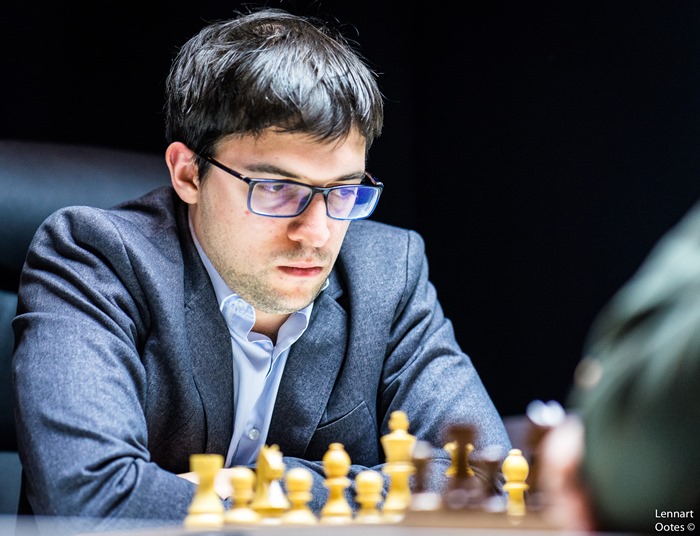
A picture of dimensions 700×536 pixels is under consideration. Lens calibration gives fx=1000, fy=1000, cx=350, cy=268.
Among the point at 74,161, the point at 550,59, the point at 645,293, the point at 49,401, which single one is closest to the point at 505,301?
the point at 550,59

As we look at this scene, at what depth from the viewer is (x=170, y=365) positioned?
200 cm

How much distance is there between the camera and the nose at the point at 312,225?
2.00 metres

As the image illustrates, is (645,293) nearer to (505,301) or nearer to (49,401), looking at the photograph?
(49,401)

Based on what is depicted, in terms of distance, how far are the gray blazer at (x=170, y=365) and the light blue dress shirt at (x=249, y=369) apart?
3 cm

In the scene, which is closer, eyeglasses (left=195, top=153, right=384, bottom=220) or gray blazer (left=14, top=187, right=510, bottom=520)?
gray blazer (left=14, top=187, right=510, bottom=520)

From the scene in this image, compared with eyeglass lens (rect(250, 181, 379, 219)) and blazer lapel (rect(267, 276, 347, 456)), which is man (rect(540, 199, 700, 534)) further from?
blazer lapel (rect(267, 276, 347, 456))

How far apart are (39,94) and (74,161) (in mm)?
513

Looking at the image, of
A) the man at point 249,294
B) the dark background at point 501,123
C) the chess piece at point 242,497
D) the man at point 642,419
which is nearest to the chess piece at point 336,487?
the chess piece at point 242,497

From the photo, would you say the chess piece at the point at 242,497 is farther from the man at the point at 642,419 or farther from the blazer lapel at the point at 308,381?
the blazer lapel at the point at 308,381

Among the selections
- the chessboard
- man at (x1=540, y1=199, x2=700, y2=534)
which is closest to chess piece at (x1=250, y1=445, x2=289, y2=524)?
the chessboard

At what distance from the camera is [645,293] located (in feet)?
2.78

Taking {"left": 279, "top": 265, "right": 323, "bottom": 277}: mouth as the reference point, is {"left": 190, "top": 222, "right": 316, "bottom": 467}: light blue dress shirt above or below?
below

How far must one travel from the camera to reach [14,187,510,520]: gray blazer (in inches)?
66.5

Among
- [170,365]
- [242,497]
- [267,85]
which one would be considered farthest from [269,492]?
[267,85]
